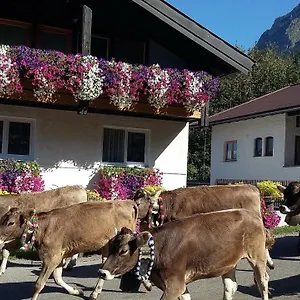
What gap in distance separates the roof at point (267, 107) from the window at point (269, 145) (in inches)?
48.7

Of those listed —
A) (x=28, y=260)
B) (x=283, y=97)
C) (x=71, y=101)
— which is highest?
(x=283, y=97)

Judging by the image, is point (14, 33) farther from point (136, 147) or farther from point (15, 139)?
point (136, 147)

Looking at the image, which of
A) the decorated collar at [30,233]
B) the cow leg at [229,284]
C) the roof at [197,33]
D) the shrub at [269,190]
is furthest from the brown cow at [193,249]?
the roof at [197,33]

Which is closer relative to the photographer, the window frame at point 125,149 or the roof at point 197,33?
the roof at point 197,33

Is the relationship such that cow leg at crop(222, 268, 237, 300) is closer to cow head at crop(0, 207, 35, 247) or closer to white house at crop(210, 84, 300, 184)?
cow head at crop(0, 207, 35, 247)

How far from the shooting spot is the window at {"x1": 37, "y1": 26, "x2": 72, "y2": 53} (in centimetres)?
1512

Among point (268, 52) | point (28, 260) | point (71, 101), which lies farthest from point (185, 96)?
point (268, 52)

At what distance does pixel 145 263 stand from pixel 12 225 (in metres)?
2.42

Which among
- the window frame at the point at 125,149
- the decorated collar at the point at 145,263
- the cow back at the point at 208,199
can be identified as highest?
the window frame at the point at 125,149

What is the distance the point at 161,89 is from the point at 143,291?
6.52 metres

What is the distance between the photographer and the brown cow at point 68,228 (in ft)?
24.1

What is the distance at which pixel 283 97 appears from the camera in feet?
86.0

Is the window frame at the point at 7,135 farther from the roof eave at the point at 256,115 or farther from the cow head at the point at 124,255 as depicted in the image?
the roof eave at the point at 256,115

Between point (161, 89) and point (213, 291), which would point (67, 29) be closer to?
point (161, 89)
